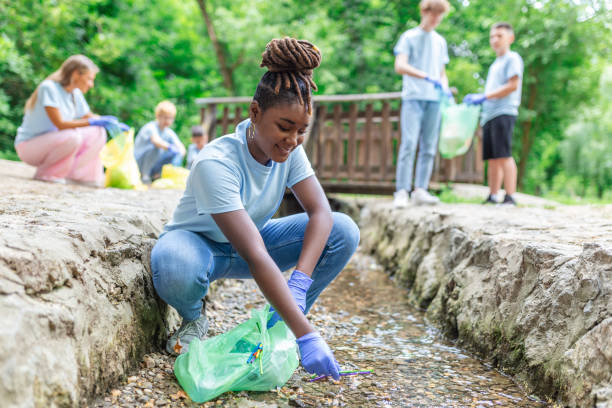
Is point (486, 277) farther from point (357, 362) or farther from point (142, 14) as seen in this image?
point (142, 14)

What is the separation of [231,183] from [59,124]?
2954mm

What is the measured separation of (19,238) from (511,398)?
1651 mm

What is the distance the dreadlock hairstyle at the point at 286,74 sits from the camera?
1.63 m

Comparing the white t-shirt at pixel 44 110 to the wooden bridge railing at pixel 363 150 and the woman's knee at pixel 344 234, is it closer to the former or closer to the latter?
the wooden bridge railing at pixel 363 150

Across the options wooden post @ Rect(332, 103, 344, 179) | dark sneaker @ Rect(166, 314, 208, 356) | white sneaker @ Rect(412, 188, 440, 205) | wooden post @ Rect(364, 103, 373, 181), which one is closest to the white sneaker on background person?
white sneaker @ Rect(412, 188, 440, 205)

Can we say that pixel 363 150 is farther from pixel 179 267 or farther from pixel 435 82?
pixel 179 267

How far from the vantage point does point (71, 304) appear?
1362 mm

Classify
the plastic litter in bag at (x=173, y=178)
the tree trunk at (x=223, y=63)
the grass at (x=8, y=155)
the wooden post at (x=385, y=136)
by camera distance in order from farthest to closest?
the tree trunk at (x=223, y=63) < the grass at (x=8, y=155) < the wooden post at (x=385, y=136) < the plastic litter in bag at (x=173, y=178)

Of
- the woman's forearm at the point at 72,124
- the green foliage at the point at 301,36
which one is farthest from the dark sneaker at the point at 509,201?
the green foliage at the point at 301,36

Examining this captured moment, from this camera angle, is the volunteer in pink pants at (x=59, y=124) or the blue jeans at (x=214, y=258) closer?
the blue jeans at (x=214, y=258)

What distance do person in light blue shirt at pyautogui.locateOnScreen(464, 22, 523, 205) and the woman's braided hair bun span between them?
289 centimetres

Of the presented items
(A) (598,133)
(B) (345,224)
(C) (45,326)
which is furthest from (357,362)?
(A) (598,133)

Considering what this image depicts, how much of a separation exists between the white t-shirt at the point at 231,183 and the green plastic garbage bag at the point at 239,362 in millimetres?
392

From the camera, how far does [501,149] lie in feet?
13.7
